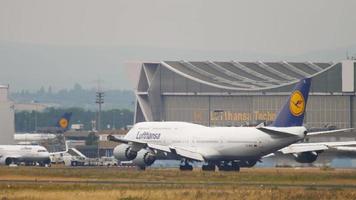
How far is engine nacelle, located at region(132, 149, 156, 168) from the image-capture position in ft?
378

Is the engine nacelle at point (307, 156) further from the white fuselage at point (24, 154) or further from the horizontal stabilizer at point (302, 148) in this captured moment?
the white fuselage at point (24, 154)

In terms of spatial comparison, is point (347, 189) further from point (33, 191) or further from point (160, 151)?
point (160, 151)

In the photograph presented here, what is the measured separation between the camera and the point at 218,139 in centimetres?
11400

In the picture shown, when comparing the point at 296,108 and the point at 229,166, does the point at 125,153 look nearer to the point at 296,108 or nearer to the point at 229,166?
the point at 229,166

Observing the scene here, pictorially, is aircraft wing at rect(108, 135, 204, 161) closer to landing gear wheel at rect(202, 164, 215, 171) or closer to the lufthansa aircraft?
the lufthansa aircraft

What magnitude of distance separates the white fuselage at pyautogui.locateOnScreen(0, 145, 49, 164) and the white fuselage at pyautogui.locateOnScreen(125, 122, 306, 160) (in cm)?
2648

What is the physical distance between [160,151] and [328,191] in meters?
44.5

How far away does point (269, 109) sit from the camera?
7800 inches

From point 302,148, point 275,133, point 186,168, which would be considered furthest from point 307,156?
point 186,168

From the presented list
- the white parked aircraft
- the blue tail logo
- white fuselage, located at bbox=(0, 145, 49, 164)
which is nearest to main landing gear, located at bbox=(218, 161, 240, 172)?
the blue tail logo

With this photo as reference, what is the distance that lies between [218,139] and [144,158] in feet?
24.2

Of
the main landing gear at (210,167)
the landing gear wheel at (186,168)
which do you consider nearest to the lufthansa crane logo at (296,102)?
the main landing gear at (210,167)

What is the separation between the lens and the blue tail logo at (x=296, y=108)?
→ 110 metres

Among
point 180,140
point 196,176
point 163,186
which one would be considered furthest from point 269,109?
point 163,186
